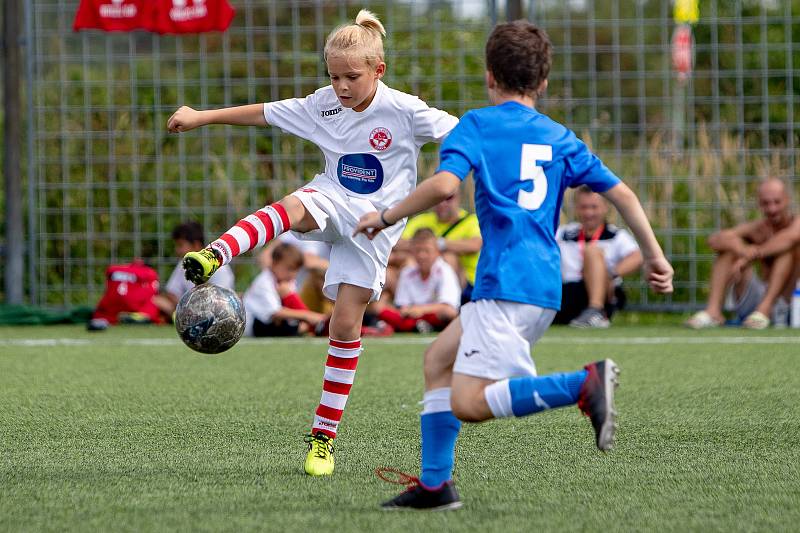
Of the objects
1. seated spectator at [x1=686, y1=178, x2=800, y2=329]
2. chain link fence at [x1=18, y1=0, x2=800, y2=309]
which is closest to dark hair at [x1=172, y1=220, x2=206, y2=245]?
chain link fence at [x1=18, y1=0, x2=800, y2=309]

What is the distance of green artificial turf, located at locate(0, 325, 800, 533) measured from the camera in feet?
11.1

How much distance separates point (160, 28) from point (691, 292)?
5.40 meters

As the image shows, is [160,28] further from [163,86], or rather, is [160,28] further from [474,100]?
[474,100]

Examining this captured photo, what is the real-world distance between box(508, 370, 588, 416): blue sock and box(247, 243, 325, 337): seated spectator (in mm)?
6216

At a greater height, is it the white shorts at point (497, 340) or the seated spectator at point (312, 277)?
the white shorts at point (497, 340)

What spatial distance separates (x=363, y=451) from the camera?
176 inches

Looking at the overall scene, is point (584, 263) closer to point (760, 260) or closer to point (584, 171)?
point (760, 260)

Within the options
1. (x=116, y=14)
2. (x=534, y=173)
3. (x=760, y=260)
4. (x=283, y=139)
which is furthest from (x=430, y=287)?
(x=534, y=173)

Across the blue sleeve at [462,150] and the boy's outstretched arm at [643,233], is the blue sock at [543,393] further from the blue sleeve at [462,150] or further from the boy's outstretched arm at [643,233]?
the blue sleeve at [462,150]

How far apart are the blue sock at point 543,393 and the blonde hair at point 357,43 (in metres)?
1.40

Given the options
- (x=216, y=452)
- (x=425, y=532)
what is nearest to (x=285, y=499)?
(x=425, y=532)

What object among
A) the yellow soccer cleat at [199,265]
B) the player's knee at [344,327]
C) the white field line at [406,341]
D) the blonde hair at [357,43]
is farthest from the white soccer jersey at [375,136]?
the white field line at [406,341]

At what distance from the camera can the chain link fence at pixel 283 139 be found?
11148 millimetres

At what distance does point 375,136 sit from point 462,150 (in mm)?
1026
